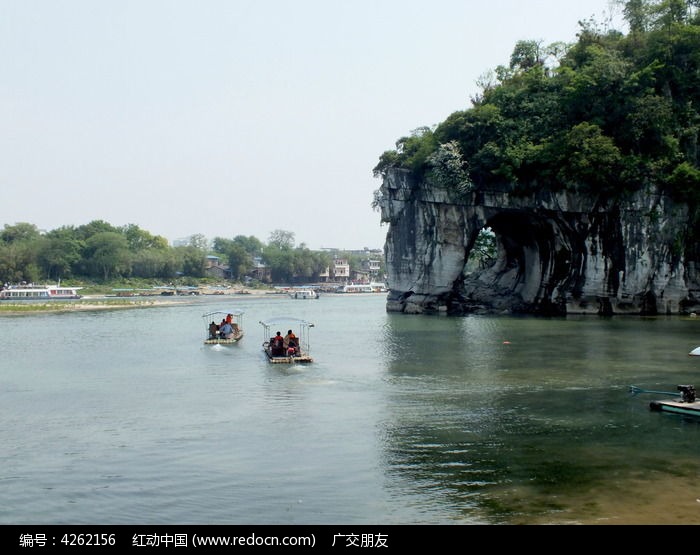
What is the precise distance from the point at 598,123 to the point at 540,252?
32.2ft

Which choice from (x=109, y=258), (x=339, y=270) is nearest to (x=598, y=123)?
(x=109, y=258)

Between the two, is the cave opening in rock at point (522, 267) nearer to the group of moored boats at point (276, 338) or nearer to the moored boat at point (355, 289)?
the group of moored boats at point (276, 338)

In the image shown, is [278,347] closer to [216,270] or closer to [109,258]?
[109,258]

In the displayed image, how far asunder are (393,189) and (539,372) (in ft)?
101

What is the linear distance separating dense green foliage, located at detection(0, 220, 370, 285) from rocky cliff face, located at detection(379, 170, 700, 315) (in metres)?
53.8

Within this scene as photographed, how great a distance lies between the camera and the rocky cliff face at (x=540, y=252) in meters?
43.8

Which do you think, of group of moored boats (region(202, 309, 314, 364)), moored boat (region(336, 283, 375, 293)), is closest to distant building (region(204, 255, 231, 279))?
moored boat (region(336, 283, 375, 293))

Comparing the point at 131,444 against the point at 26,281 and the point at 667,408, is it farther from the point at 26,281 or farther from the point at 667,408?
the point at 26,281

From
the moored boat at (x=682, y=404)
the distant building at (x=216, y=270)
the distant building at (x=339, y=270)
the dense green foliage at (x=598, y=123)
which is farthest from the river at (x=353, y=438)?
the distant building at (x=339, y=270)

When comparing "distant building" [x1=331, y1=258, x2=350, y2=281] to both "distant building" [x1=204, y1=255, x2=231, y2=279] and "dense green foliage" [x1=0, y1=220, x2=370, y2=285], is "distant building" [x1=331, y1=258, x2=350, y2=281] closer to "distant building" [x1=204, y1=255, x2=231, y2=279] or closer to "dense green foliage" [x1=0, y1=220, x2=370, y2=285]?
"dense green foliage" [x1=0, y1=220, x2=370, y2=285]

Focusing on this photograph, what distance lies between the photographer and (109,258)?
98250 mm

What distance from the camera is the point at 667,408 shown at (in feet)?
54.0

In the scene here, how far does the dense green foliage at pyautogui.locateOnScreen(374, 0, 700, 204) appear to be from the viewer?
138 ft

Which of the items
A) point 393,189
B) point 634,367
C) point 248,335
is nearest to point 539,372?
point 634,367
